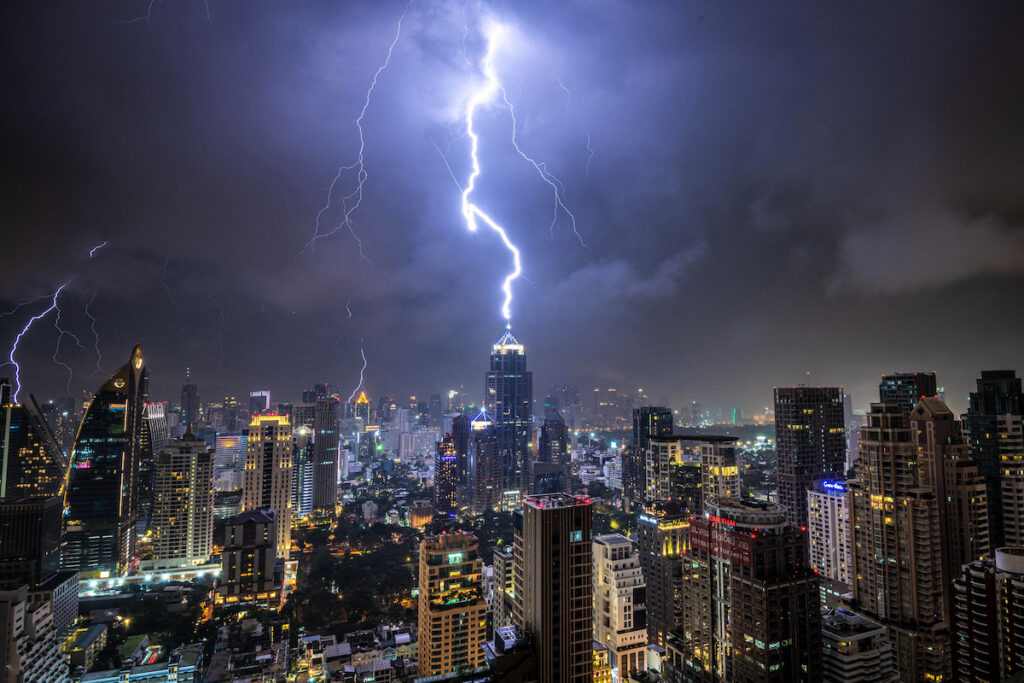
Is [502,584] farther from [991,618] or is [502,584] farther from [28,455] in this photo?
[28,455]

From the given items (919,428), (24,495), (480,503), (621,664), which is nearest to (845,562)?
(919,428)

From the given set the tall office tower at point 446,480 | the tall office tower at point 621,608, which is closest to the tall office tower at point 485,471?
the tall office tower at point 446,480

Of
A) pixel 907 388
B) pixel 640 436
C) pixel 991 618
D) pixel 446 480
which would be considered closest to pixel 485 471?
pixel 446 480

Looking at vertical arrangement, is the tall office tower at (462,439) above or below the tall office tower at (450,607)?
above

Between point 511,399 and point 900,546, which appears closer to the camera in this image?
point 900,546

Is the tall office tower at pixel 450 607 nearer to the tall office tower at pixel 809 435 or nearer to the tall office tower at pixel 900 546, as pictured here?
the tall office tower at pixel 900 546

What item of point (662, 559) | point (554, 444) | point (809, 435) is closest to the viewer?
point (662, 559)

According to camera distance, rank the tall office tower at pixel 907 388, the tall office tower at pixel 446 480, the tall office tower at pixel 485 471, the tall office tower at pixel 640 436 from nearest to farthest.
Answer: the tall office tower at pixel 907 388 → the tall office tower at pixel 640 436 → the tall office tower at pixel 446 480 → the tall office tower at pixel 485 471
